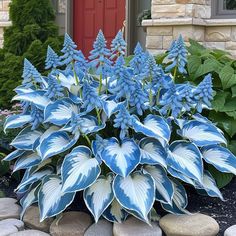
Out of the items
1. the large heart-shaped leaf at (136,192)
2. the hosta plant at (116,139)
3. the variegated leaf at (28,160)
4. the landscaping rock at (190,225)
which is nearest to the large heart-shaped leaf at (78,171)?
the hosta plant at (116,139)

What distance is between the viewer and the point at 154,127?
276 cm

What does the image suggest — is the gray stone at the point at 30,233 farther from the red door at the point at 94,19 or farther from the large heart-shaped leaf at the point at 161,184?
the red door at the point at 94,19

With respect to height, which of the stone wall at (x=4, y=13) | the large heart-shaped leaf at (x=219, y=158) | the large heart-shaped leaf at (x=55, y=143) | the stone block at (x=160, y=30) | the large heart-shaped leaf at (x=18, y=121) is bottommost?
the large heart-shaped leaf at (x=219, y=158)

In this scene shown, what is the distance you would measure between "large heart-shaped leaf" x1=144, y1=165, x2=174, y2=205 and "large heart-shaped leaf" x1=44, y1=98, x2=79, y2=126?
0.56 meters

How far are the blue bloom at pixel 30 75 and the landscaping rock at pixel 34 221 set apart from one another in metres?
0.79

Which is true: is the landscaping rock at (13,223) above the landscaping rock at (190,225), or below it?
below

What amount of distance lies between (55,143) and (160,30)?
10.8ft

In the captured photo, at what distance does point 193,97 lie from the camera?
293cm

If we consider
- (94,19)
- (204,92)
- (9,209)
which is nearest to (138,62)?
(204,92)

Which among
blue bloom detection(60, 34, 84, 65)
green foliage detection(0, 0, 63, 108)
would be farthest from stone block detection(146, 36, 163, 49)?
blue bloom detection(60, 34, 84, 65)

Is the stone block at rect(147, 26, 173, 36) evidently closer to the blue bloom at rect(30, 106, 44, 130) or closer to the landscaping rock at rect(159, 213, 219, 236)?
the blue bloom at rect(30, 106, 44, 130)

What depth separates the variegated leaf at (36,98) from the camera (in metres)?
2.98

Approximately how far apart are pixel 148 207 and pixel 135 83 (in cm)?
73

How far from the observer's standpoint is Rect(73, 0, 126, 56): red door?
7070 millimetres
